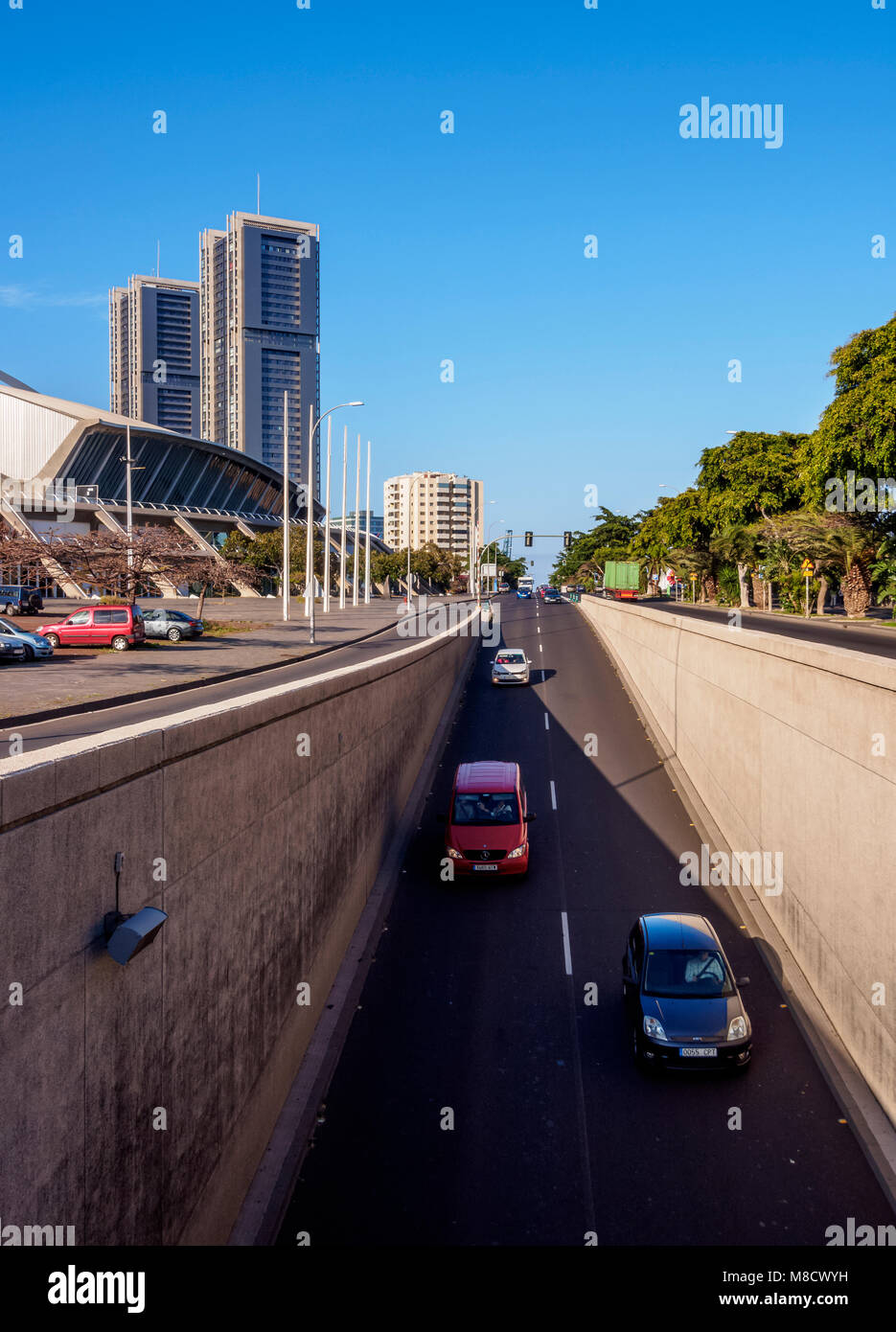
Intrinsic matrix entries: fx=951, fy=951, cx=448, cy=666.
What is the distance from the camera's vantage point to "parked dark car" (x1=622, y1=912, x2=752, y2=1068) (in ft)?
38.8

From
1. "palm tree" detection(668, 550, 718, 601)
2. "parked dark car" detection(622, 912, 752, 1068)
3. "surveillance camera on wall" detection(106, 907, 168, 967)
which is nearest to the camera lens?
"surveillance camera on wall" detection(106, 907, 168, 967)

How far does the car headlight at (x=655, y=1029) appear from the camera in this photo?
11.9 meters

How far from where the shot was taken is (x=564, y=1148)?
10.6 m

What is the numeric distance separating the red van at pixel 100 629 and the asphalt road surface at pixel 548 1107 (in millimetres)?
23848

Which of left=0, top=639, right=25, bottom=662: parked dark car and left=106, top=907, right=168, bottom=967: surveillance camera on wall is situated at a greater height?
left=0, top=639, right=25, bottom=662: parked dark car

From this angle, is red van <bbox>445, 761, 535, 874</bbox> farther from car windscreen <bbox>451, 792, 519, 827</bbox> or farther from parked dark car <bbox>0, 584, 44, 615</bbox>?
parked dark car <bbox>0, 584, 44, 615</bbox>

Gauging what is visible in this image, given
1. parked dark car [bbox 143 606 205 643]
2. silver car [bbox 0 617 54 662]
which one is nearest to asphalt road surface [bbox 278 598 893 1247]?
silver car [bbox 0 617 54 662]

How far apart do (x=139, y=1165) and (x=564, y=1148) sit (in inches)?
210

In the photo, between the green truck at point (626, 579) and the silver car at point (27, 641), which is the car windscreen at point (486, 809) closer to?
the silver car at point (27, 641)

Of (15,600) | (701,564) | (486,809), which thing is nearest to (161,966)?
(486,809)

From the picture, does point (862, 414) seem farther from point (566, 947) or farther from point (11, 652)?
point (11, 652)

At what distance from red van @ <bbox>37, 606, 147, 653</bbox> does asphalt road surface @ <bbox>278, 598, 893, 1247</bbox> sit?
78.2ft

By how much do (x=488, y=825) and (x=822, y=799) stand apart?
7481 millimetres
